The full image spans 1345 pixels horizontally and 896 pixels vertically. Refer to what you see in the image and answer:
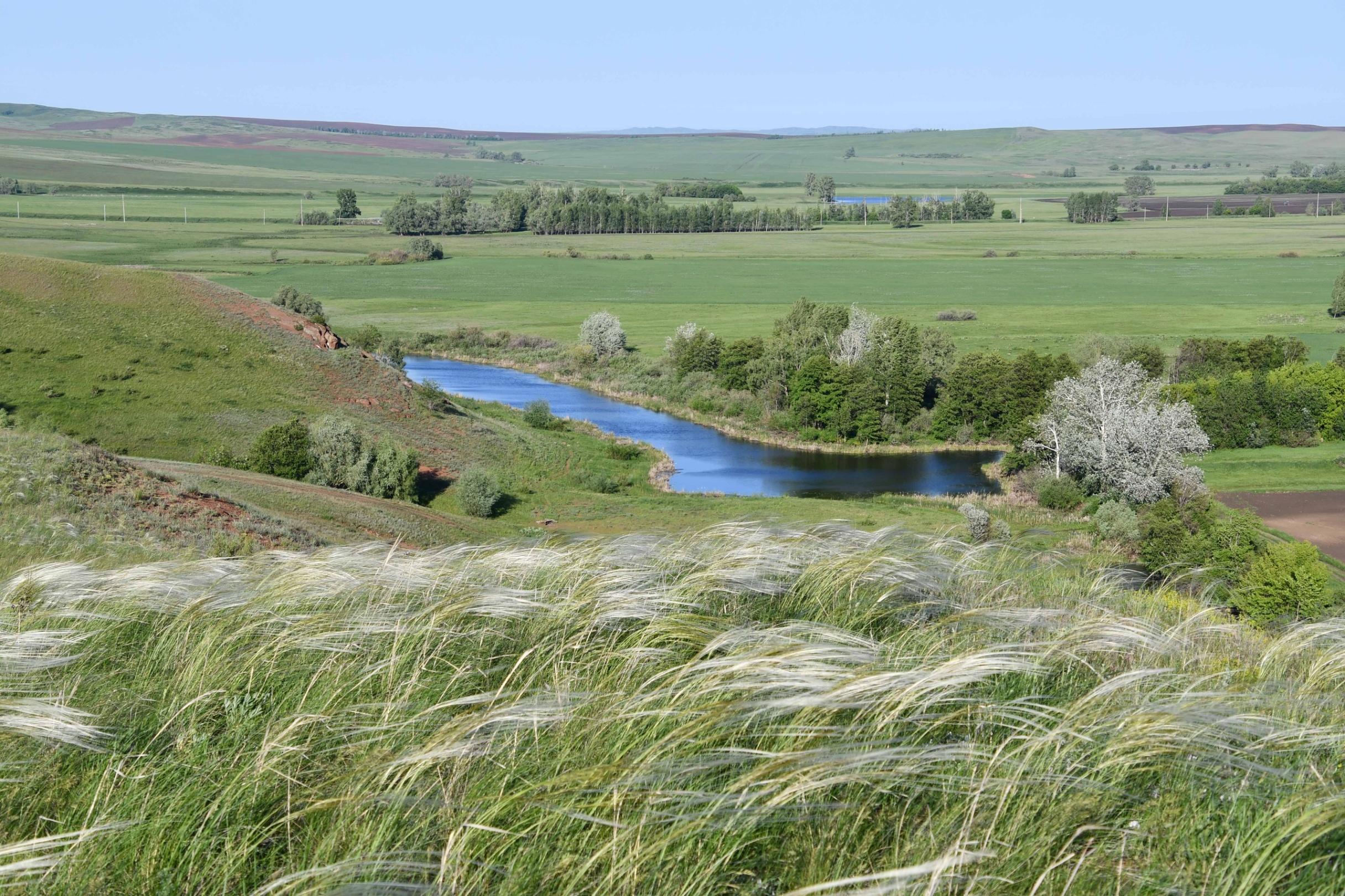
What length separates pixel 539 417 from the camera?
2522 inches

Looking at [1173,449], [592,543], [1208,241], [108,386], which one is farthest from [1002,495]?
[1208,241]

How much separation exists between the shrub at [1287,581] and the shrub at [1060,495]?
19.0 meters

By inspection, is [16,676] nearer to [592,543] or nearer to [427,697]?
[427,697]

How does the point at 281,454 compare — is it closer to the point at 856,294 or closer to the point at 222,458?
Result: the point at 222,458

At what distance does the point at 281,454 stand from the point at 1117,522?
33368 millimetres

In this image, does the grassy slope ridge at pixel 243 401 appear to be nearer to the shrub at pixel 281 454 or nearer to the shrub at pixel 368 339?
the shrub at pixel 281 454

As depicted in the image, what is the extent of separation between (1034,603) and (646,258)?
15803 cm

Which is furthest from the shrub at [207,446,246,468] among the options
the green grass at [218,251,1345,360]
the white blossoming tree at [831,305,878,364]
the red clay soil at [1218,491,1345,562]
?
the green grass at [218,251,1345,360]

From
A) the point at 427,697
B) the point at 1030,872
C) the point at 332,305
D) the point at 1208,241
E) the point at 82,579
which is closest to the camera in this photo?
the point at 1030,872

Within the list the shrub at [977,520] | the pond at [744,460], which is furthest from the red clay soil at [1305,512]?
the shrub at [977,520]

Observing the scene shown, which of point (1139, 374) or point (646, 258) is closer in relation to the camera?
point (1139, 374)

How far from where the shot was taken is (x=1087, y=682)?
540 centimetres

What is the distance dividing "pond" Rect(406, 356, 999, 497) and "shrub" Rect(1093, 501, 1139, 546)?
27.7ft

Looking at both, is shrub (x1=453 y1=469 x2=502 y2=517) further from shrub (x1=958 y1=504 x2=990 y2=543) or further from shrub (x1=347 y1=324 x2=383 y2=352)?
shrub (x1=347 y1=324 x2=383 y2=352)
